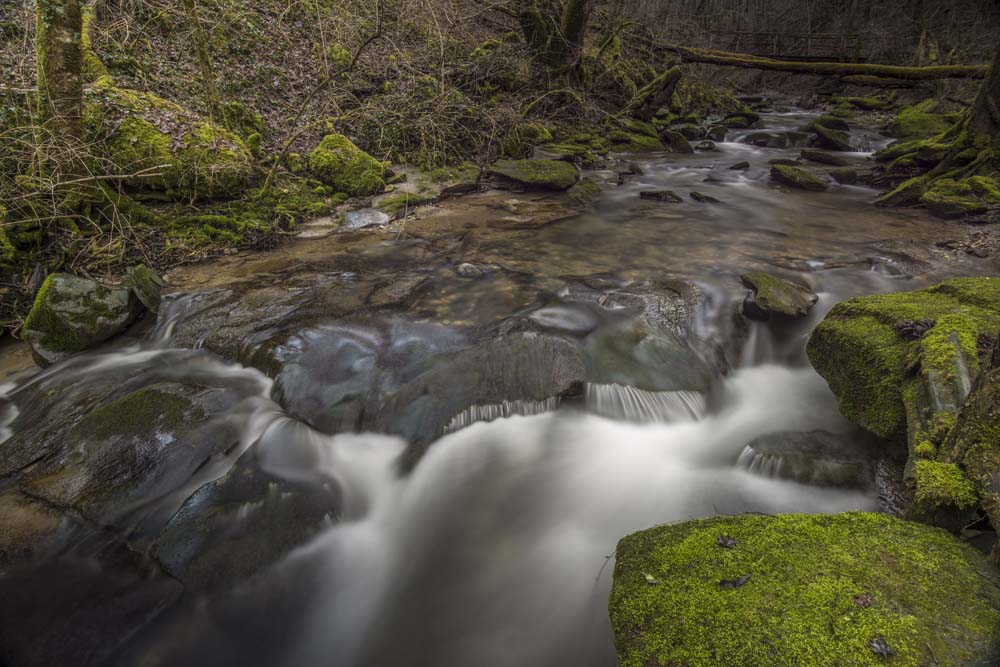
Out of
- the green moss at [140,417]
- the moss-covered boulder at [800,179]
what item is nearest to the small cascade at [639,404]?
the green moss at [140,417]

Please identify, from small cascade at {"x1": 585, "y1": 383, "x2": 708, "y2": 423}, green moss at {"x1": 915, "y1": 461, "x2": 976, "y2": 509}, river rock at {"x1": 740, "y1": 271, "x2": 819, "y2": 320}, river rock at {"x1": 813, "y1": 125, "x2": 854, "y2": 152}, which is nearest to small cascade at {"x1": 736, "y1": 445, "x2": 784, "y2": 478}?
small cascade at {"x1": 585, "y1": 383, "x2": 708, "y2": 423}

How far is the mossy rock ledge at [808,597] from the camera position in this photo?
1399 mm

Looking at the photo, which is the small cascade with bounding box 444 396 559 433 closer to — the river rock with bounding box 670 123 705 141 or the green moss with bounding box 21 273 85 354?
the green moss with bounding box 21 273 85 354

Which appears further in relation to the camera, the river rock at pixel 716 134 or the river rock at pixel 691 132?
the river rock at pixel 716 134

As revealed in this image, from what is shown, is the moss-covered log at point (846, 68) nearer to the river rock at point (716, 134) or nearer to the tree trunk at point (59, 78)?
the river rock at point (716, 134)

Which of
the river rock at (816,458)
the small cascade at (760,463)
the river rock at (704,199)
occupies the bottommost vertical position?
the small cascade at (760,463)

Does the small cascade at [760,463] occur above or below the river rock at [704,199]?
below

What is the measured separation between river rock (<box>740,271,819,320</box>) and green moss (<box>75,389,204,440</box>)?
5.03 meters

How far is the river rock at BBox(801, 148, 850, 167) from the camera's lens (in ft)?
37.8

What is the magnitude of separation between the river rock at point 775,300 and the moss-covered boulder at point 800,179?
6.21 meters

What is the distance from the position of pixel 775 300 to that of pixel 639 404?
2.02m

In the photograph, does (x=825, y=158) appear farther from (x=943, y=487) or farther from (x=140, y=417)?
(x=140, y=417)

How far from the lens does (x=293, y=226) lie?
264 inches

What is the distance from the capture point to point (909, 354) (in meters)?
2.81
